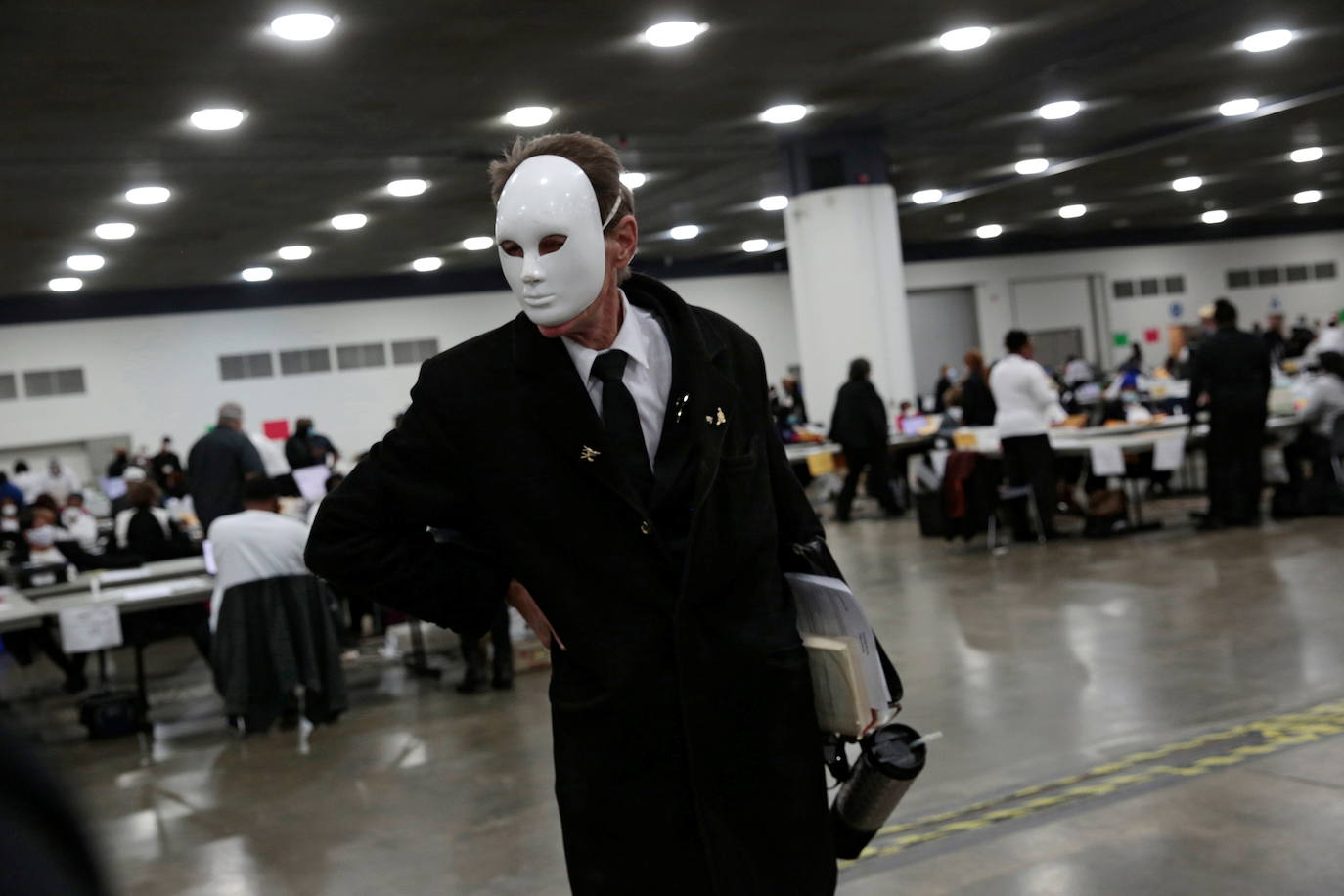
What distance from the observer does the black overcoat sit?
198cm

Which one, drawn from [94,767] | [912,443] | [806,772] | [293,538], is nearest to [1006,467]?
[912,443]

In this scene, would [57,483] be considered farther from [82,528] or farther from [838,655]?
[838,655]

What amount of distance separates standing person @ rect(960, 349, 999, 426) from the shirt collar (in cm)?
1120

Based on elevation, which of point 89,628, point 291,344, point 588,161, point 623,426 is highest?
point 291,344

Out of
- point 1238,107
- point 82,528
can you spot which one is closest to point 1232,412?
point 1238,107

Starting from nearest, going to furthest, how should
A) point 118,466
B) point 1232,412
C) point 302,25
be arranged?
point 302,25 → point 1232,412 → point 118,466

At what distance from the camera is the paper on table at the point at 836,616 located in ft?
6.84

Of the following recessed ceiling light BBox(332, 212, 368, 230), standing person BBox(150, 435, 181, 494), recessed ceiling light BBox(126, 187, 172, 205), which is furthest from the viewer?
standing person BBox(150, 435, 181, 494)

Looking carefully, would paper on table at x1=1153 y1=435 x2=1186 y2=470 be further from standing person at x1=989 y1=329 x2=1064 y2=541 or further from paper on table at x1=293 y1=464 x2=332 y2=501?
paper on table at x1=293 y1=464 x2=332 y2=501

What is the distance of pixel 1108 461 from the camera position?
10750 millimetres

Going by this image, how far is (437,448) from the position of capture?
205 cm

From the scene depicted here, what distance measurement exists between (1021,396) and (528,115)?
4774mm

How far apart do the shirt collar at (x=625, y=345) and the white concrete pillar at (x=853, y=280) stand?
1259cm

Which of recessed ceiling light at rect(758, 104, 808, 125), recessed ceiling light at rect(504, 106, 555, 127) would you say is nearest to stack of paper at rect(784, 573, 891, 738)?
recessed ceiling light at rect(504, 106, 555, 127)
